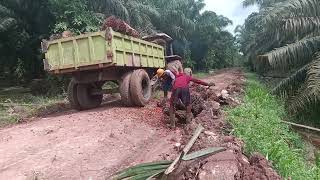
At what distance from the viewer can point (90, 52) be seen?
10195mm

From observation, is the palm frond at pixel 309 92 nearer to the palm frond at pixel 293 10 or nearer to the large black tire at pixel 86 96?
the palm frond at pixel 293 10

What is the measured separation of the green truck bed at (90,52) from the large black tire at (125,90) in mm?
359

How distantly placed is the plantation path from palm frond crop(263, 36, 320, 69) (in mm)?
4625

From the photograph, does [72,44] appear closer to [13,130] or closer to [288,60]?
[13,130]

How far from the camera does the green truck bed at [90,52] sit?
9984 mm

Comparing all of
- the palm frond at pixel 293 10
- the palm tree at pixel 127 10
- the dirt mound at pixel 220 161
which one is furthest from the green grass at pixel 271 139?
the palm tree at pixel 127 10

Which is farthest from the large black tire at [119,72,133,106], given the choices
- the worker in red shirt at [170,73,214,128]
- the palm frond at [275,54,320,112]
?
the palm frond at [275,54,320,112]

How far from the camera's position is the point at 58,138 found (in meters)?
8.34

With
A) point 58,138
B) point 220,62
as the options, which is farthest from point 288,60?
point 220,62

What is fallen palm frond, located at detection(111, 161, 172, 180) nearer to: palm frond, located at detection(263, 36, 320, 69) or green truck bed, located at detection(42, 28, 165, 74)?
green truck bed, located at detection(42, 28, 165, 74)

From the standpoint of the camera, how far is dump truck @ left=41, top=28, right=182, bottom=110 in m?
10.1

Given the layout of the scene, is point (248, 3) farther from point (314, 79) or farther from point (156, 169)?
point (156, 169)

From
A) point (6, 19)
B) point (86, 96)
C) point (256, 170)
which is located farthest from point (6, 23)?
point (256, 170)

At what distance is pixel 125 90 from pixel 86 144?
10.4ft
